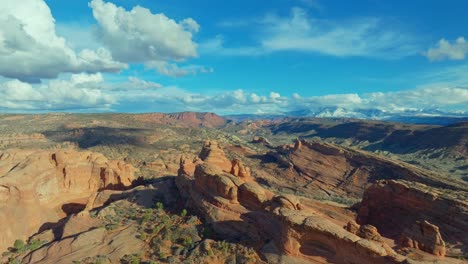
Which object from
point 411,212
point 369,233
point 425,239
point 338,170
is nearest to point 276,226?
point 369,233

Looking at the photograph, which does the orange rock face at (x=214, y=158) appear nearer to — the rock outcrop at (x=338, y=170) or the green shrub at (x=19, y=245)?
the rock outcrop at (x=338, y=170)

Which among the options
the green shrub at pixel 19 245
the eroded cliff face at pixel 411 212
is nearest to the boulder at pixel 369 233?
the eroded cliff face at pixel 411 212

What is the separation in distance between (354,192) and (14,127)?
163 m

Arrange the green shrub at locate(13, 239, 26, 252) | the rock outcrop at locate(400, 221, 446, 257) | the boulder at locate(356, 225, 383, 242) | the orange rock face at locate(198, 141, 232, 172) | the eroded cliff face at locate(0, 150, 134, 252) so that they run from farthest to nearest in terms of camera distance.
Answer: the orange rock face at locate(198, 141, 232, 172), the eroded cliff face at locate(0, 150, 134, 252), the green shrub at locate(13, 239, 26, 252), the rock outcrop at locate(400, 221, 446, 257), the boulder at locate(356, 225, 383, 242)

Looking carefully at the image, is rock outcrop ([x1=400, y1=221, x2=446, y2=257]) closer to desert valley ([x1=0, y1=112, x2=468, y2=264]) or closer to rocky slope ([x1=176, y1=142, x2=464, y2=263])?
desert valley ([x1=0, y1=112, x2=468, y2=264])

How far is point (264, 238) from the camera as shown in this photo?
125ft

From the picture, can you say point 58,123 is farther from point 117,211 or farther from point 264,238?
point 264,238

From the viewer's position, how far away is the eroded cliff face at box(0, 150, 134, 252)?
154ft

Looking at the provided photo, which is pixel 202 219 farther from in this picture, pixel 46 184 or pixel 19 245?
pixel 46 184

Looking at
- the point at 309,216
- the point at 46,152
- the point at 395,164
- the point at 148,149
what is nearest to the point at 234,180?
the point at 309,216

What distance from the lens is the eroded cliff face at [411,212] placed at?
41875mm

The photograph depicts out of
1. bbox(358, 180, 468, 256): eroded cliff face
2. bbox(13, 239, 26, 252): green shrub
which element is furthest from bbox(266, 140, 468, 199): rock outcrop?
bbox(13, 239, 26, 252): green shrub

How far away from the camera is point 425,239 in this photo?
3700cm

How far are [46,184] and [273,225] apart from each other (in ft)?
119
